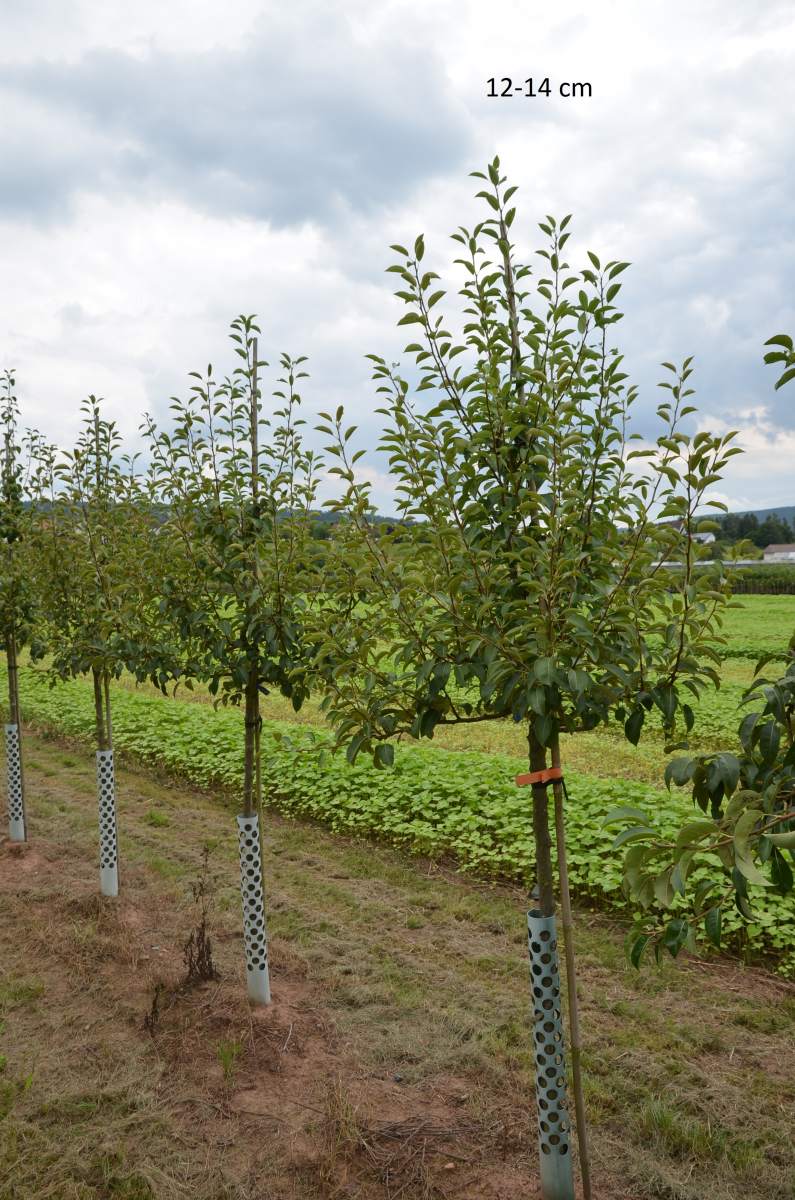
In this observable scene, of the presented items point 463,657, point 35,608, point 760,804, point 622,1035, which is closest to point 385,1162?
point 622,1035

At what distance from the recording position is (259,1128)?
4.03m

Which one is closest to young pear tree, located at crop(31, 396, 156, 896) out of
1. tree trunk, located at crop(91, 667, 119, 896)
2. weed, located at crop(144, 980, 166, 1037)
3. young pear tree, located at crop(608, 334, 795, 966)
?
tree trunk, located at crop(91, 667, 119, 896)

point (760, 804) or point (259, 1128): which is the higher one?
point (760, 804)

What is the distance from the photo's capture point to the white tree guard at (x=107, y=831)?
6824 millimetres

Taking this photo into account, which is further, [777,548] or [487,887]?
[777,548]

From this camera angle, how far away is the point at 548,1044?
134 inches

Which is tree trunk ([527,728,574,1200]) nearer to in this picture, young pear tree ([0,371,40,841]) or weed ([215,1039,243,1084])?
weed ([215,1039,243,1084])

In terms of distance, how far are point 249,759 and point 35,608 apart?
403 centimetres

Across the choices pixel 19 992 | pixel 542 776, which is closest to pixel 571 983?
pixel 542 776

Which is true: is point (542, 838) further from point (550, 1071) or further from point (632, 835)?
point (632, 835)

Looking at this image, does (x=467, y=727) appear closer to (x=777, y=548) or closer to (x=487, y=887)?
(x=487, y=887)

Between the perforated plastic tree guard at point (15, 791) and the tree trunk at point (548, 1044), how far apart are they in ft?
21.6

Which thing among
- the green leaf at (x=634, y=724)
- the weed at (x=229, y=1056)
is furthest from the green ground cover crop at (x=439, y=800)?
the green leaf at (x=634, y=724)

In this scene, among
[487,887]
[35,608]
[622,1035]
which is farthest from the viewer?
[35,608]
